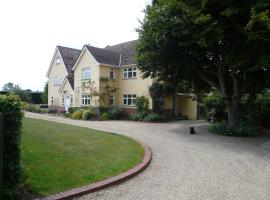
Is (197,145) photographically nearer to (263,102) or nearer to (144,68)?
(144,68)

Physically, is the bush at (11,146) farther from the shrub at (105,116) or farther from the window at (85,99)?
the window at (85,99)

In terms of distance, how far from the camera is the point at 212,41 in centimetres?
1475

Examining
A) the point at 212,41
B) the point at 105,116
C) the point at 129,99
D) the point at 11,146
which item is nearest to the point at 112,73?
the point at 129,99

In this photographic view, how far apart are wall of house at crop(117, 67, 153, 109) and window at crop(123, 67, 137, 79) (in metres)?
0.45

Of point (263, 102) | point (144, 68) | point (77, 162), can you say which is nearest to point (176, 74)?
point (144, 68)

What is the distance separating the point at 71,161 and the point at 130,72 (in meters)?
23.6

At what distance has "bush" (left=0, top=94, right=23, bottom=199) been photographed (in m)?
5.30

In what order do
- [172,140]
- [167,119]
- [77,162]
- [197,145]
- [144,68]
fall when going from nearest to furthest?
[77,162] → [197,145] → [172,140] → [144,68] → [167,119]

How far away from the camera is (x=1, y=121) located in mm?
5031

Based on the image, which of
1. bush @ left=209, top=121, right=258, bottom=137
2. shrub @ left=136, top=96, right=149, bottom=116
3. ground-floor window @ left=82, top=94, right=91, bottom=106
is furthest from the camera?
ground-floor window @ left=82, top=94, right=91, bottom=106

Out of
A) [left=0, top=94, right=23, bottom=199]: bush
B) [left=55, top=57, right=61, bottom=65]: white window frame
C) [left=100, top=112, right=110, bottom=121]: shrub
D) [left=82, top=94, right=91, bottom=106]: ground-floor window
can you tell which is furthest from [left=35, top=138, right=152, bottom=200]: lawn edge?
[left=55, top=57, right=61, bottom=65]: white window frame

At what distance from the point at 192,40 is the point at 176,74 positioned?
224 inches

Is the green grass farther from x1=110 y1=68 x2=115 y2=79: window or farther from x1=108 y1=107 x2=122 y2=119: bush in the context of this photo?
x1=110 y1=68 x2=115 y2=79: window

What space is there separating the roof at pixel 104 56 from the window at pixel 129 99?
13.6 ft
